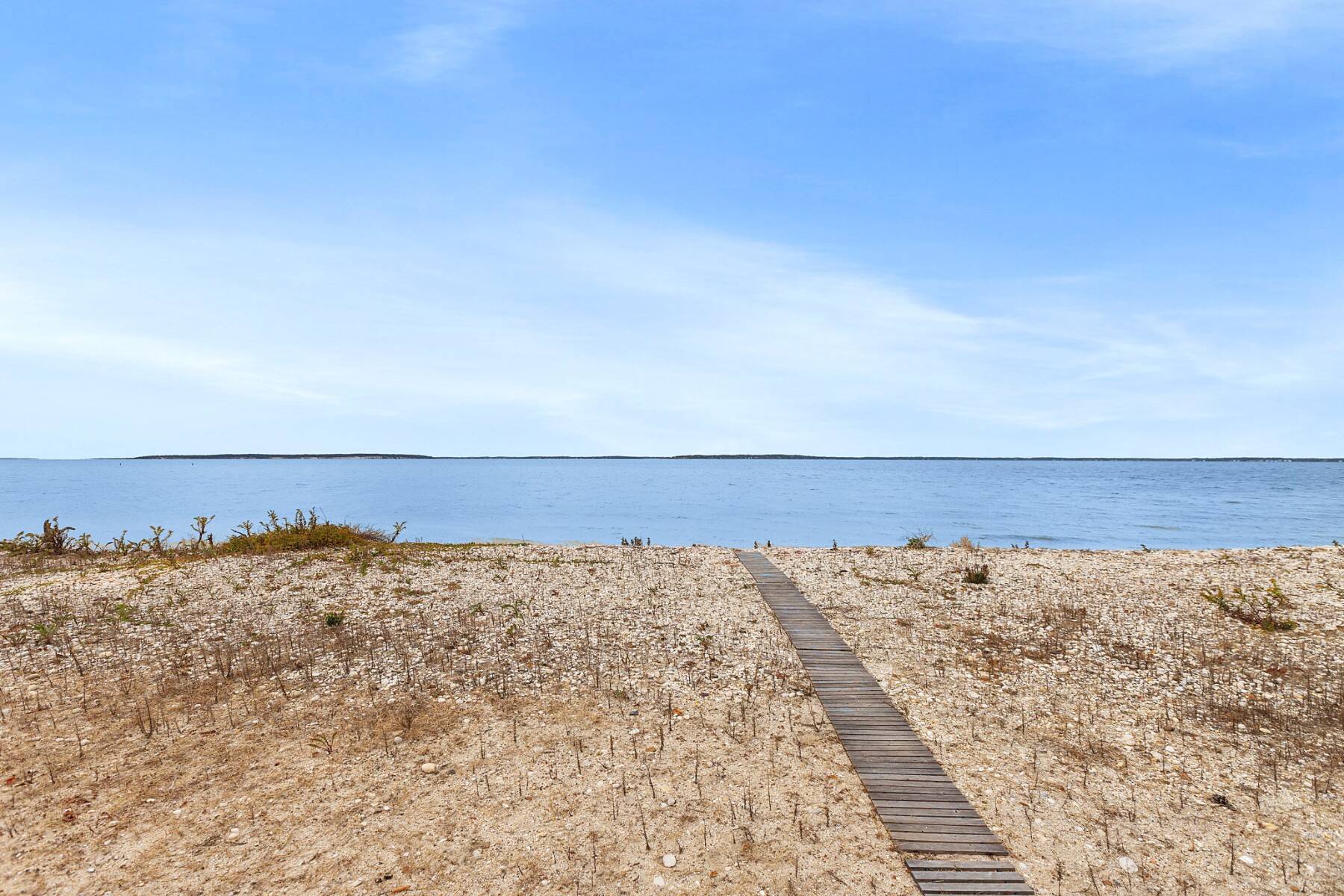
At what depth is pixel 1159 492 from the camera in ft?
335

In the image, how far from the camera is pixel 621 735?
10258 mm

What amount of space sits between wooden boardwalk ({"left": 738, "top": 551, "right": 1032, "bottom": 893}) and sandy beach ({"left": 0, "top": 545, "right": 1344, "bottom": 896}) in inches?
11.1

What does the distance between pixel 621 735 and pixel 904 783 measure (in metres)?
4.13

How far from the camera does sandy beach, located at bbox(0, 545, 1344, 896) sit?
742cm

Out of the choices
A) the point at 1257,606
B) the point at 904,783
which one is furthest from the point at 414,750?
the point at 1257,606

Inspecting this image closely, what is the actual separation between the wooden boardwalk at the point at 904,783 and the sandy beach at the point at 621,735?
0.93ft

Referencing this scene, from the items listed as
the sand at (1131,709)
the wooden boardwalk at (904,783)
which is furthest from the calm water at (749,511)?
the wooden boardwalk at (904,783)

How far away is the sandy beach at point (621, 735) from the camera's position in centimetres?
742

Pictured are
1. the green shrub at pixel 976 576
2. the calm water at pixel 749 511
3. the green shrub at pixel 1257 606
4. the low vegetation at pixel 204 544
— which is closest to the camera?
the green shrub at pixel 1257 606

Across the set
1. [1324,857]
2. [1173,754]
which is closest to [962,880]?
[1324,857]

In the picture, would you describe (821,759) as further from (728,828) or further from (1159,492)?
(1159,492)

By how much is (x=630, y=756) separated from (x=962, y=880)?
450 cm

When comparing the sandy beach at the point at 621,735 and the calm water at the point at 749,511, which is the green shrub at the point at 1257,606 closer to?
the sandy beach at the point at 621,735

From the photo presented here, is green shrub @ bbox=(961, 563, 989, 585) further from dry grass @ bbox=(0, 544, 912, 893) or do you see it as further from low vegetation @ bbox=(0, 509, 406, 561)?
low vegetation @ bbox=(0, 509, 406, 561)
